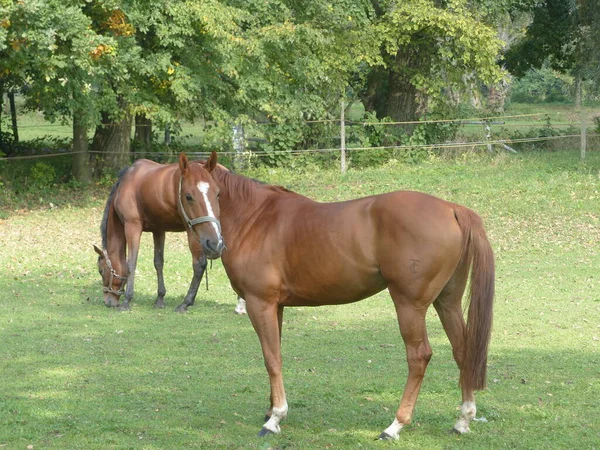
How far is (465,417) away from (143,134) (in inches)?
780

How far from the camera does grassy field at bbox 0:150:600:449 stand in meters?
6.31

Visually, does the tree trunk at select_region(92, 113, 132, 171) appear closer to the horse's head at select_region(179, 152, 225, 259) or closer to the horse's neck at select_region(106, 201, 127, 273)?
the horse's neck at select_region(106, 201, 127, 273)

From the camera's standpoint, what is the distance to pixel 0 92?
2241 centimetres

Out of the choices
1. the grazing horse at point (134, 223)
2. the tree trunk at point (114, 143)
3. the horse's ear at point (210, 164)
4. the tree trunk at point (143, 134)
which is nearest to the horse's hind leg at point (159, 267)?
the grazing horse at point (134, 223)

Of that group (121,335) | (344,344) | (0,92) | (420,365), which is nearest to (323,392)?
(420,365)

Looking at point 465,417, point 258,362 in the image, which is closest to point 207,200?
point 465,417

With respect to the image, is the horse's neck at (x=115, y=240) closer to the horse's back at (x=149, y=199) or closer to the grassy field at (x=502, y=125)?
the horse's back at (x=149, y=199)

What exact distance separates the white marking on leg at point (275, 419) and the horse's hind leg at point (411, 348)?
75cm

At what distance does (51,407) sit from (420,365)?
312 cm

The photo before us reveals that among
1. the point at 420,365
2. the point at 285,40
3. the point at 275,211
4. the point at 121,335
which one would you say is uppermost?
the point at 285,40

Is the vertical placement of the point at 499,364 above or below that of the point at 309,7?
below

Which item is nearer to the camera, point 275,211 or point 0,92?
point 275,211

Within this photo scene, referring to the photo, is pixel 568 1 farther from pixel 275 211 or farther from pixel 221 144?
pixel 275 211

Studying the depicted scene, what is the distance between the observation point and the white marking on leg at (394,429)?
6035mm
